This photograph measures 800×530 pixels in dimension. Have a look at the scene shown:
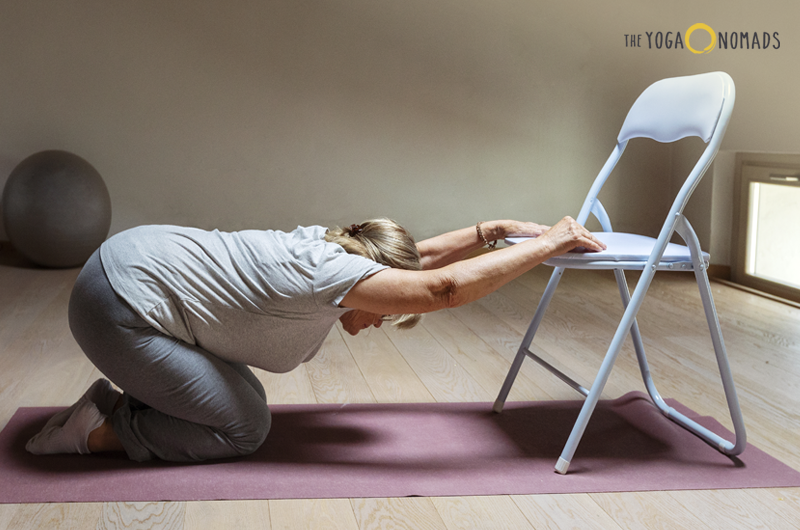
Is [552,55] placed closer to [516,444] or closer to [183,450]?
[516,444]

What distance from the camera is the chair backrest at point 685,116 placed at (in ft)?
5.07

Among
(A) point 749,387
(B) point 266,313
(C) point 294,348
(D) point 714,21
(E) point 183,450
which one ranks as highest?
(D) point 714,21

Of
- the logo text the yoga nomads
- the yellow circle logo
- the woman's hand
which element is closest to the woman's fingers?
the woman's hand

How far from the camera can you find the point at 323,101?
4.75m

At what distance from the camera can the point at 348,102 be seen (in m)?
4.77

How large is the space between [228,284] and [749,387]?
1.72m

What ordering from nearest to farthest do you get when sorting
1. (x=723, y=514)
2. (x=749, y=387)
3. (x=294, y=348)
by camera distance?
(x=723, y=514) → (x=294, y=348) → (x=749, y=387)

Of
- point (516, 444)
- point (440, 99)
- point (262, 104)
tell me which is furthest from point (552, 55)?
point (516, 444)

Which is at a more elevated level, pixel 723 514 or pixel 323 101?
pixel 323 101

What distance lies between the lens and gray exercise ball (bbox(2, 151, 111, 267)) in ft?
13.1

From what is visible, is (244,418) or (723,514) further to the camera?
(244,418)

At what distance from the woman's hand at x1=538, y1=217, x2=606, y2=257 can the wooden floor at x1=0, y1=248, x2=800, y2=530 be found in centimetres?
54

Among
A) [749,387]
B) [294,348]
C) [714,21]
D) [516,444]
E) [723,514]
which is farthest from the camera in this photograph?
[714,21]

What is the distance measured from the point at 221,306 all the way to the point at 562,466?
0.85 metres
